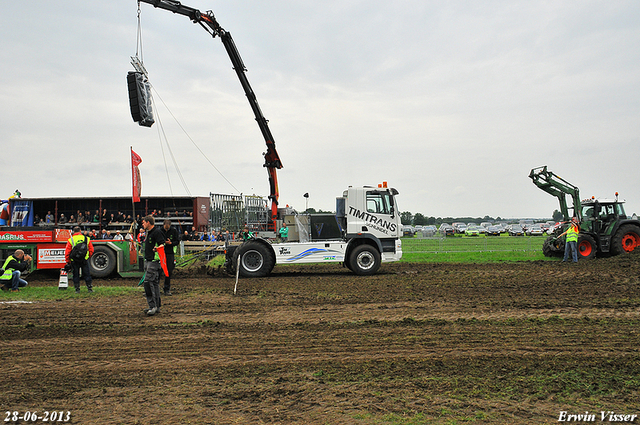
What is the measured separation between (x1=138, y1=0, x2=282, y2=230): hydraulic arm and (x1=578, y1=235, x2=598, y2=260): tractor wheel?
1233 cm

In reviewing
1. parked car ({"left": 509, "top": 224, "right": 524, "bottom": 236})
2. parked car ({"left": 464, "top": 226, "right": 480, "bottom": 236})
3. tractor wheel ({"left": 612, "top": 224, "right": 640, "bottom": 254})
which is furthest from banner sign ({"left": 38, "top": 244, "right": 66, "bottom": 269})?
parked car ({"left": 509, "top": 224, "right": 524, "bottom": 236})

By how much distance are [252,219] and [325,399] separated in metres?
16.4

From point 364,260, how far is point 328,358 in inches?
359

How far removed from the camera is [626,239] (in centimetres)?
1844

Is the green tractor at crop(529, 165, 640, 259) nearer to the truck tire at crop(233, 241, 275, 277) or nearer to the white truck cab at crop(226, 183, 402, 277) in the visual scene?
the white truck cab at crop(226, 183, 402, 277)

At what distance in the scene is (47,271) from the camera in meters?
14.6

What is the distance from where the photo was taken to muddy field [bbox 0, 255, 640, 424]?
412 cm

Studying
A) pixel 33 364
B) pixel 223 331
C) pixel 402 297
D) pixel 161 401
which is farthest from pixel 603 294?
pixel 33 364

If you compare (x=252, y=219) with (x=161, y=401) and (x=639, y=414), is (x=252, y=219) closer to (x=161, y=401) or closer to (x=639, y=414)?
(x=161, y=401)

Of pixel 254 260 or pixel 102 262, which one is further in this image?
pixel 254 260

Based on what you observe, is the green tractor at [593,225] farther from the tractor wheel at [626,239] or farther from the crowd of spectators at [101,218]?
the crowd of spectators at [101,218]

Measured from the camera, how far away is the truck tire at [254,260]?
14375 millimetres

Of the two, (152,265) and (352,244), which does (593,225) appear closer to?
(352,244)

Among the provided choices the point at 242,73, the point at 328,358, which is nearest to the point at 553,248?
the point at 242,73
